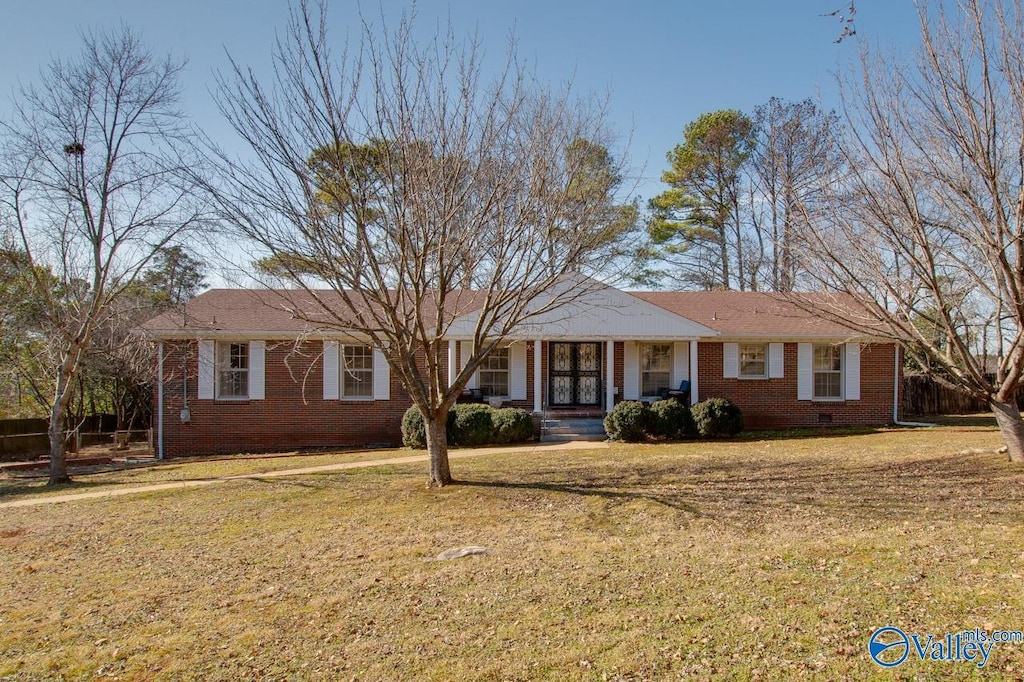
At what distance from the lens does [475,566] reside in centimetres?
557

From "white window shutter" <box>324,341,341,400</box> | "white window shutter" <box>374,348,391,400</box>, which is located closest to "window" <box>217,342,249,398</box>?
"white window shutter" <box>324,341,341,400</box>

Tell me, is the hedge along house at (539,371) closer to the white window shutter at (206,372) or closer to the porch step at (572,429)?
the white window shutter at (206,372)

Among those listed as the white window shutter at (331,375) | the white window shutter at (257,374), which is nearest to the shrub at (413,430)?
the white window shutter at (331,375)

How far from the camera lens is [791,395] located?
16.6m

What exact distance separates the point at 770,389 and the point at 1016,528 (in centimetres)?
1082

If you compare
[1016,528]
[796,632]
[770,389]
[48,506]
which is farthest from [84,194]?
[770,389]

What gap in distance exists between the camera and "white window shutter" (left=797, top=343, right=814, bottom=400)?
16.6 m

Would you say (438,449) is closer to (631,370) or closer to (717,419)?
(717,419)

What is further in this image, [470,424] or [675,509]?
[470,424]

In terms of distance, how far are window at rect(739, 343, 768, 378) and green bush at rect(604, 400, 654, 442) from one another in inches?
154

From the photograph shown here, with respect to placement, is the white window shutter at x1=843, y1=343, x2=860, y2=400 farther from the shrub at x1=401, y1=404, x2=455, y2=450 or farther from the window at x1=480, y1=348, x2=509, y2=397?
the shrub at x1=401, y1=404, x2=455, y2=450

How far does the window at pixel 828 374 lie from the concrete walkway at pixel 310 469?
682cm

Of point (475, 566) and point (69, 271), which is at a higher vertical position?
point (69, 271)

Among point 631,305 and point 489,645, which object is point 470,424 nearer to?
point 631,305
